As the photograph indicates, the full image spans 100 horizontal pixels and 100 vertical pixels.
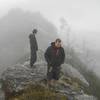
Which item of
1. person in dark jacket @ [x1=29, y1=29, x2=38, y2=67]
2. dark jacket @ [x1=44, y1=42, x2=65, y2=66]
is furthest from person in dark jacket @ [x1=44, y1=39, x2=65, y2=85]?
person in dark jacket @ [x1=29, y1=29, x2=38, y2=67]

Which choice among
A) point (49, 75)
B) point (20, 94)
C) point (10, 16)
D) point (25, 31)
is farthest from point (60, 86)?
point (10, 16)

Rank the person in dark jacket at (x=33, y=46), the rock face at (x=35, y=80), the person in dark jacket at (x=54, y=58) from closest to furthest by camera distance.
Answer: the person in dark jacket at (x=54, y=58), the rock face at (x=35, y=80), the person in dark jacket at (x=33, y=46)

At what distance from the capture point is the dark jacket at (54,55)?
61.4ft

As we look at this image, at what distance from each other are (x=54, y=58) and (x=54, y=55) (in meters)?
0.16

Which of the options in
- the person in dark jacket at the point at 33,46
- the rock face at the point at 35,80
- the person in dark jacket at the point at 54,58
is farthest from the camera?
the person in dark jacket at the point at 33,46

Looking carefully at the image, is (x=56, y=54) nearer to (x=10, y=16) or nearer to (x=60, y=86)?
(x=60, y=86)

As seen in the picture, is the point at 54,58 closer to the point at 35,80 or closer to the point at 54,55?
the point at 54,55

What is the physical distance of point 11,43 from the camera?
91.9m

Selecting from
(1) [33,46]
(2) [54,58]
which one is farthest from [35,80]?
(1) [33,46]

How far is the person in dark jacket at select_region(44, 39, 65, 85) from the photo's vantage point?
735 inches

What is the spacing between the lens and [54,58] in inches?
741

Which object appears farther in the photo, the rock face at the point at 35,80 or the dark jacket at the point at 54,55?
the rock face at the point at 35,80

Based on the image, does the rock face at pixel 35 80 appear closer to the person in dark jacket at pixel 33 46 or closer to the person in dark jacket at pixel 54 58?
the person in dark jacket at pixel 33 46

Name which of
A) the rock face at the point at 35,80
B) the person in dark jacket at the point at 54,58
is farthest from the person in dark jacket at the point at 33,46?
the person in dark jacket at the point at 54,58
